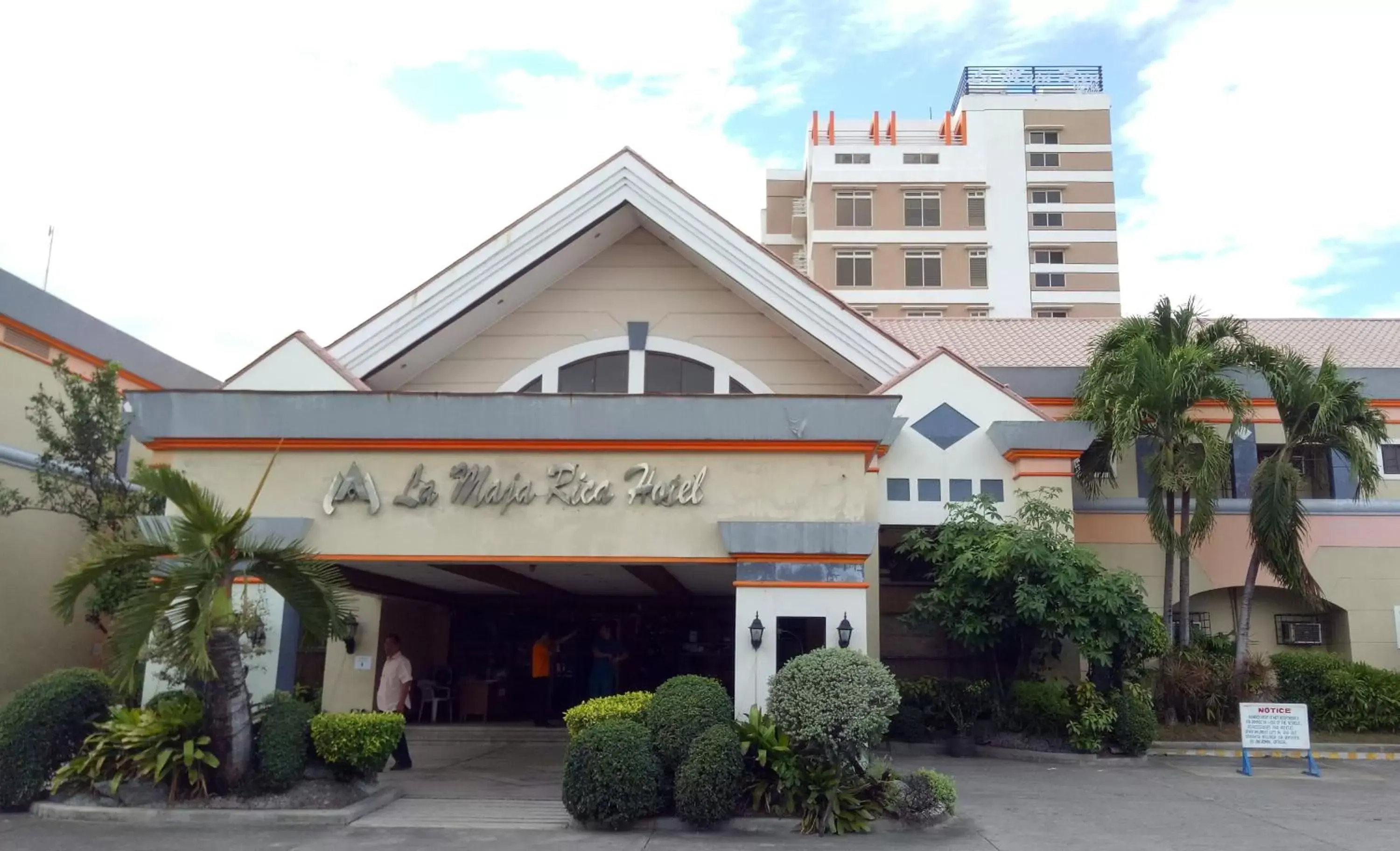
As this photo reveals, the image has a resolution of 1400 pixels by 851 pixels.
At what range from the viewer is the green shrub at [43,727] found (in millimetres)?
11336

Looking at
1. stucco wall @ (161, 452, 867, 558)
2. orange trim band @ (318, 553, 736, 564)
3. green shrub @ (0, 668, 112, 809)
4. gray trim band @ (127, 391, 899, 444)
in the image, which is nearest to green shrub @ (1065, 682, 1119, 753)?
stucco wall @ (161, 452, 867, 558)

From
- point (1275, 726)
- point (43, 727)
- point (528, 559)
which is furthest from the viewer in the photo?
point (1275, 726)

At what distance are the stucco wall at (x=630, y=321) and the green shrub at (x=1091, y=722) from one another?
5.64 metres

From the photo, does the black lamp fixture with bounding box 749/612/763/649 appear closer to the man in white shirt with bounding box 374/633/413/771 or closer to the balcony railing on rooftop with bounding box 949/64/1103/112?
the man in white shirt with bounding box 374/633/413/771

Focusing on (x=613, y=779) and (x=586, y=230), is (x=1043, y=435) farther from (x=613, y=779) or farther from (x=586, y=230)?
(x=613, y=779)

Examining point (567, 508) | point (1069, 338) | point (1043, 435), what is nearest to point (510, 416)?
point (567, 508)

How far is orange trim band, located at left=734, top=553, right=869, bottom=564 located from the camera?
1236cm

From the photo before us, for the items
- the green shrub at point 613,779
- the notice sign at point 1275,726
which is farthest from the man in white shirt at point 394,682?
the notice sign at point 1275,726

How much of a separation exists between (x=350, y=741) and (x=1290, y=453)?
15.7 metres

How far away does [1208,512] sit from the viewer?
17.3m

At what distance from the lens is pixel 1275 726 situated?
595 inches

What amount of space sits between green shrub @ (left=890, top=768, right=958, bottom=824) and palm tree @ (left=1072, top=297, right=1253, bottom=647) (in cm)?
817

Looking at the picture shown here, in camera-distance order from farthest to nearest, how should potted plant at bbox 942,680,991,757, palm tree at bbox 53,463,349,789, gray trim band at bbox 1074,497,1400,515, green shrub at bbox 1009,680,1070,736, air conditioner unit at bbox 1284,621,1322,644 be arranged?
air conditioner unit at bbox 1284,621,1322,644, gray trim band at bbox 1074,497,1400,515, potted plant at bbox 942,680,991,757, green shrub at bbox 1009,680,1070,736, palm tree at bbox 53,463,349,789

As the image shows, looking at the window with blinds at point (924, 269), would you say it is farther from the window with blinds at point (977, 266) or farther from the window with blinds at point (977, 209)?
the window with blinds at point (977, 209)
